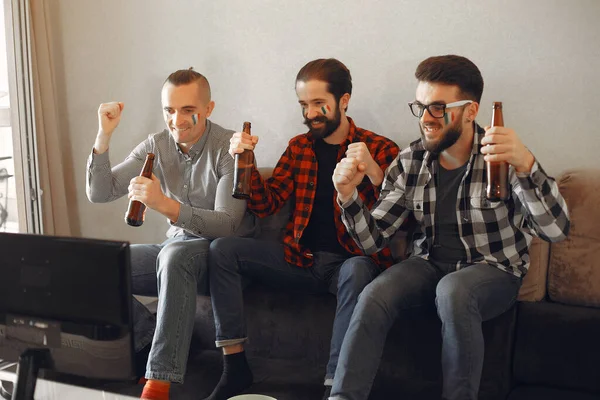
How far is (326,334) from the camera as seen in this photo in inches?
95.8

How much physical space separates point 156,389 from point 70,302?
3.22 feet

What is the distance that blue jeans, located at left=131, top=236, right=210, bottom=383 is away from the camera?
2141mm

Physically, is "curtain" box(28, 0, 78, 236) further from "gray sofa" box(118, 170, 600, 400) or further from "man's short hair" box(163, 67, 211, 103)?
"gray sofa" box(118, 170, 600, 400)

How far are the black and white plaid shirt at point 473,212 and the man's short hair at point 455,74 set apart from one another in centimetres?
14

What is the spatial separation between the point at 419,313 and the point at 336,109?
0.77 m

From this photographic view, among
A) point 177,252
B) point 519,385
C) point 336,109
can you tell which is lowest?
point 519,385

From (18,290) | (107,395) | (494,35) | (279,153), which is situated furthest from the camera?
(279,153)

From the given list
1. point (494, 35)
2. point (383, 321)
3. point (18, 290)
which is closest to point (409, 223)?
point (383, 321)

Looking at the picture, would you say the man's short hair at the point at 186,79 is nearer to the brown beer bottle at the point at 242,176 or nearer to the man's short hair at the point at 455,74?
the brown beer bottle at the point at 242,176

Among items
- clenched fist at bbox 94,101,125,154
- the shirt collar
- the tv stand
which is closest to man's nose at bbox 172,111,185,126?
the shirt collar

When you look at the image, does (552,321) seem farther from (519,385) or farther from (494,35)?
(494,35)

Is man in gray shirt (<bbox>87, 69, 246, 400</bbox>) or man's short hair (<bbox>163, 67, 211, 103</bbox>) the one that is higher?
man's short hair (<bbox>163, 67, 211, 103</bbox>)

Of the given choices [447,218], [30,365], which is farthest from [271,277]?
[30,365]

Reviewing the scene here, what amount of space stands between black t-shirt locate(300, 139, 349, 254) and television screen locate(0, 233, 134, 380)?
131 centimetres
